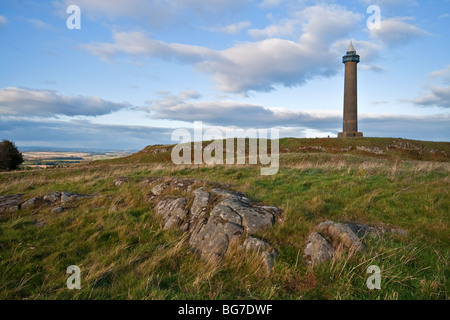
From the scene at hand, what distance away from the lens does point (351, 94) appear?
5675 centimetres

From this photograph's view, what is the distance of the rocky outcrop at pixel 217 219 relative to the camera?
5352mm

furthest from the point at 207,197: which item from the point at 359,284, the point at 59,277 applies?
the point at 359,284

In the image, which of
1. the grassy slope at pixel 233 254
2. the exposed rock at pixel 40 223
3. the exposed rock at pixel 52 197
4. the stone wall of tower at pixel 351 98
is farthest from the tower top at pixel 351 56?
the exposed rock at pixel 40 223

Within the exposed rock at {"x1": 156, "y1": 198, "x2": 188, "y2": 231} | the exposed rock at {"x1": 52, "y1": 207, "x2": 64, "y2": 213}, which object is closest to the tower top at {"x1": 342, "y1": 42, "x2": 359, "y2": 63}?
the exposed rock at {"x1": 156, "y1": 198, "x2": 188, "y2": 231}

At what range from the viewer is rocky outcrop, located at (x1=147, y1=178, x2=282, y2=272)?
5352 millimetres

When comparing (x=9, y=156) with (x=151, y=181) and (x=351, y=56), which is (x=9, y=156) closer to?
(x=151, y=181)

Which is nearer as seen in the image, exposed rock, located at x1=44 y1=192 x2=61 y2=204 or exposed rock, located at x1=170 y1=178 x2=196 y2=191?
exposed rock, located at x1=170 y1=178 x2=196 y2=191

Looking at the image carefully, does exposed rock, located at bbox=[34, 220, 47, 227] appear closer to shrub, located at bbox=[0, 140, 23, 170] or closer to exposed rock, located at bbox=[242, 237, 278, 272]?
exposed rock, located at bbox=[242, 237, 278, 272]

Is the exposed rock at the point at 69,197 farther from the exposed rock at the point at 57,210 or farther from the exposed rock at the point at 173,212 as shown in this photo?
the exposed rock at the point at 173,212

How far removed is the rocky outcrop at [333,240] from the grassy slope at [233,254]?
205 mm

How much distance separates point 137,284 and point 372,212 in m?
6.58

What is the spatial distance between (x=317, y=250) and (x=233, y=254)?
174 centimetres

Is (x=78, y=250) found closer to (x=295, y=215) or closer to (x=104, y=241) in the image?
(x=104, y=241)
